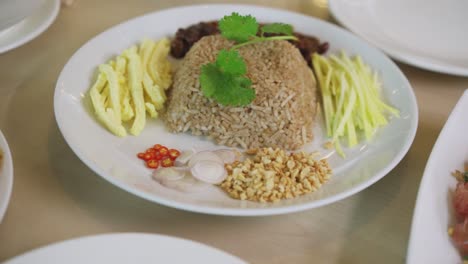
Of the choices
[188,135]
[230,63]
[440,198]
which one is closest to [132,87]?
[188,135]

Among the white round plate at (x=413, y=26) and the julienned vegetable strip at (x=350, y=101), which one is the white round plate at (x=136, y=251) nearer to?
the julienned vegetable strip at (x=350, y=101)

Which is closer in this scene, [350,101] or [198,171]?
[198,171]

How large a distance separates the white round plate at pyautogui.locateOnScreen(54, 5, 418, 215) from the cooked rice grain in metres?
0.05

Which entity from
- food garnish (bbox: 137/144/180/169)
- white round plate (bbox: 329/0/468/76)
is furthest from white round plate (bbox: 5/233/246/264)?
white round plate (bbox: 329/0/468/76)

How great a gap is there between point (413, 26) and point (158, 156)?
1.16 m

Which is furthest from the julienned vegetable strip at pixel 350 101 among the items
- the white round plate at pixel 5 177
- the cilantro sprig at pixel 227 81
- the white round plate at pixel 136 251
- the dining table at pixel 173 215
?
the white round plate at pixel 5 177

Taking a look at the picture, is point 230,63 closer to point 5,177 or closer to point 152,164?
point 152,164

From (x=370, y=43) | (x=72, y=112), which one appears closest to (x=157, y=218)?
(x=72, y=112)

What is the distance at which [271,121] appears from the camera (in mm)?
1477

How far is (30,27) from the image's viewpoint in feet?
5.86

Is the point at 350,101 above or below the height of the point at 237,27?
below

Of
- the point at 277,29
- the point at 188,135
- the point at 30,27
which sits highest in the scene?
the point at 277,29

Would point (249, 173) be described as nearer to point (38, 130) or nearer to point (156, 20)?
point (38, 130)

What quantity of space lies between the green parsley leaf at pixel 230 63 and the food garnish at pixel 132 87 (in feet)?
0.87
